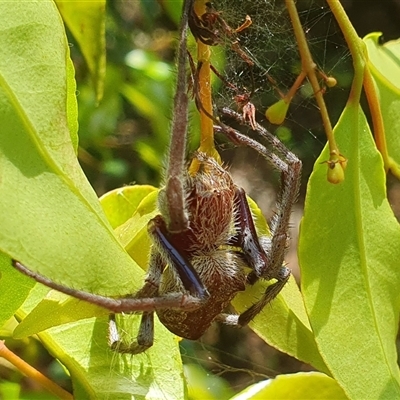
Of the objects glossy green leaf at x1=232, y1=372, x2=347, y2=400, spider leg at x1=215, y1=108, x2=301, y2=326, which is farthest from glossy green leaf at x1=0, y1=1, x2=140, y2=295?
glossy green leaf at x1=232, y1=372, x2=347, y2=400

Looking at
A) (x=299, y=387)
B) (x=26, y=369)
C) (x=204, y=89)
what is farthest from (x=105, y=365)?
(x=204, y=89)

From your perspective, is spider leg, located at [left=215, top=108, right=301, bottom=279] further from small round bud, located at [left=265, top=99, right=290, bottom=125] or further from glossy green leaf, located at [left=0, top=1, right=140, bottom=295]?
glossy green leaf, located at [left=0, top=1, right=140, bottom=295]

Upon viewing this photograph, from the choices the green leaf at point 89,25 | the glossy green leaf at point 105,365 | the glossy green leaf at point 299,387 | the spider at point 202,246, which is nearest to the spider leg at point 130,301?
the spider at point 202,246

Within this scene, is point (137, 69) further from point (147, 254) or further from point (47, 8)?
point (47, 8)

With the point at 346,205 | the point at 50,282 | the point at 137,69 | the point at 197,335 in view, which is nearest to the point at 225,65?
the point at 346,205

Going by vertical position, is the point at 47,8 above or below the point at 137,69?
above
